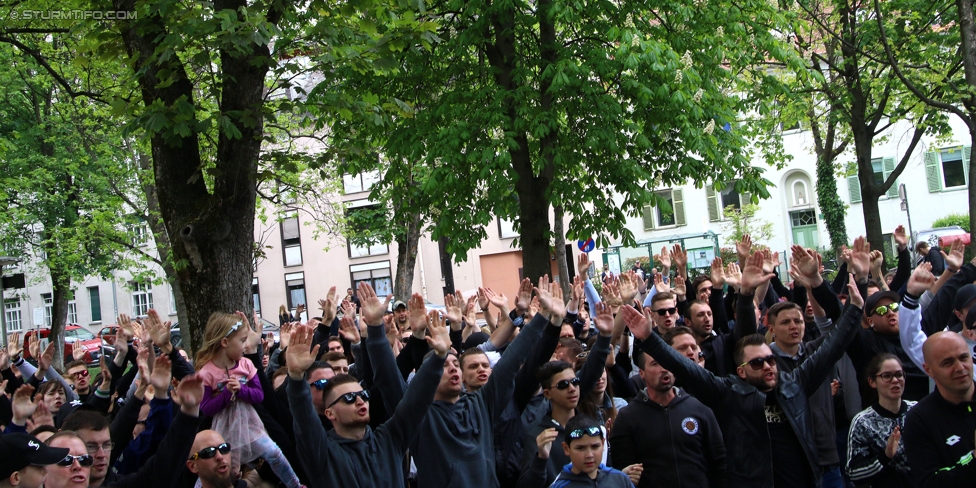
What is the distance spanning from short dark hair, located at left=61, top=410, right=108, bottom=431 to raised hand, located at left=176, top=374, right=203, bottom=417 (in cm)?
68

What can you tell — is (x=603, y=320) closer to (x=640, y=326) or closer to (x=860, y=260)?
(x=640, y=326)

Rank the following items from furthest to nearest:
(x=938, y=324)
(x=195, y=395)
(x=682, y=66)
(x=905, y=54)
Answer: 1. (x=905, y=54)
2. (x=682, y=66)
3. (x=938, y=324)
4. (x=195, y=395)

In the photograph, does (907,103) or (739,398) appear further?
(907,103)

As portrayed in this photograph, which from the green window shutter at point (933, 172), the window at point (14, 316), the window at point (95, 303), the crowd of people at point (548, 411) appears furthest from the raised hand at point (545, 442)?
the window at point (14, 316)

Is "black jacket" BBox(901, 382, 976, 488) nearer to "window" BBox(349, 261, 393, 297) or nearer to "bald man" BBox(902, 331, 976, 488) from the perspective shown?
"bald man" BBox(902, 331, 976, 488)

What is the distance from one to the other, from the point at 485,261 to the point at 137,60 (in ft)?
106

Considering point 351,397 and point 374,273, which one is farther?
point 374,273

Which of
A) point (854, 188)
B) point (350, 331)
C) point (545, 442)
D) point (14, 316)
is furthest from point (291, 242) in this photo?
point (545, 442)

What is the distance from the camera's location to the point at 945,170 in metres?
37.0

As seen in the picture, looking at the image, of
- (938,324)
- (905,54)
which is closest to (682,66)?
(938,324)

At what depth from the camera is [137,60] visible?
7.36 metres

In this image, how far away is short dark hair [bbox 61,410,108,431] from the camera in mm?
4590

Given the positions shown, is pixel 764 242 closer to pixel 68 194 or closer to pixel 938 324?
pixel 68 194

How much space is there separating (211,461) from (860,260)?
462 centimetres
